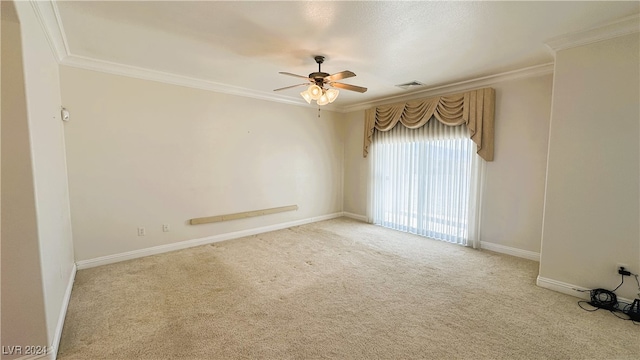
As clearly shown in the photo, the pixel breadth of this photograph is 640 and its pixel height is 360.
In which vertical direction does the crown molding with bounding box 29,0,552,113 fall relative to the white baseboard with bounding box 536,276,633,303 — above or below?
above

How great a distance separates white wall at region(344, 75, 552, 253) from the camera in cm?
357

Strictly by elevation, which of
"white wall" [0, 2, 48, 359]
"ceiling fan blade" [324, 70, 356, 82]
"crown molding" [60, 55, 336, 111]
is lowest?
"white wall" [0, 2, 48, 359]

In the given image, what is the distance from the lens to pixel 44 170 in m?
2.05

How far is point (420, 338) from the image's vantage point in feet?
6.92

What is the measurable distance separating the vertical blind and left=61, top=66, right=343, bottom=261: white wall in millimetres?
1487

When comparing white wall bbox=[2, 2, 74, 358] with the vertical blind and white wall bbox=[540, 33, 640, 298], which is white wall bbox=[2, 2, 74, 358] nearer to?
white wall bbox=[540, 33, 640, 298]

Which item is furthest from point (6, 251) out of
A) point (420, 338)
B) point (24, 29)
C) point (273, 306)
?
point (420, 338)

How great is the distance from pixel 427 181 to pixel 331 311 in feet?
10.1

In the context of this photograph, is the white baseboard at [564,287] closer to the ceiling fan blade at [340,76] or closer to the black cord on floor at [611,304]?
the black cord on floor at [611,304]

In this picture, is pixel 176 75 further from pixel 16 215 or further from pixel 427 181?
pixel 427 181

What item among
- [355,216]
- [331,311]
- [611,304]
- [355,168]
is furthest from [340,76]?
[355,216]

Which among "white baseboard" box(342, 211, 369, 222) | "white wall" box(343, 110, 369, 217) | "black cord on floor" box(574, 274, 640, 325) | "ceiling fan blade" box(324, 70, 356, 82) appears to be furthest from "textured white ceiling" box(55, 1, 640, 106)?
"white baseboard" box(342, 211, 369, 222)

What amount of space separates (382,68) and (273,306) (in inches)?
121

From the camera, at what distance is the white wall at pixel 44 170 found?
5.75ft
